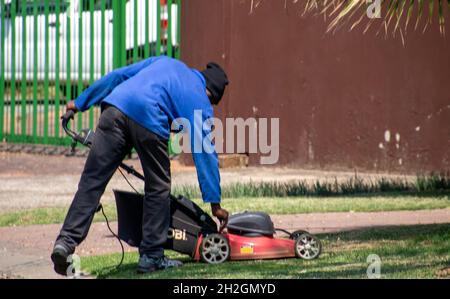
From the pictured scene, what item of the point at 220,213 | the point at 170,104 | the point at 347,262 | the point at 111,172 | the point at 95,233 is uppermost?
the point at 170,104

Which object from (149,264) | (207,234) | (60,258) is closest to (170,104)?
(207,234)

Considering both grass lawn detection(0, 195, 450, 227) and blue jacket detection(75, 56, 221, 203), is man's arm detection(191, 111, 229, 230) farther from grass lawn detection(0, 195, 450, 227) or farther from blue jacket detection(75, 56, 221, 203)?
grass lawn detection(0, 195, 450, 227)

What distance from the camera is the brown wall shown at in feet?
47.2

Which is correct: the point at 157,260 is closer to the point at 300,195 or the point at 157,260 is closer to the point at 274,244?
the point at 274,244

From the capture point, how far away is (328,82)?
49.4 feet

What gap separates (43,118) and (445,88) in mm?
6370

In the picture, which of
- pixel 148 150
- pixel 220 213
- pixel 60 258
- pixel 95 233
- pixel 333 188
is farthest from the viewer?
pixel 333 188

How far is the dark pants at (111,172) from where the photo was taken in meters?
8.28

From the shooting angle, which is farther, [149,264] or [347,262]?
[347,262]

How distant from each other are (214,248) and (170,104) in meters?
1.05

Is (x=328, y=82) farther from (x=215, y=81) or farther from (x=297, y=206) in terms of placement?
(x=215, y=81)

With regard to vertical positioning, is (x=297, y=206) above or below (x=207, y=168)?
below

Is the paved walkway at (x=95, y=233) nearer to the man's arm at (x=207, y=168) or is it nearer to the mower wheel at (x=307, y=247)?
the man's arm at (x=207, y=168)

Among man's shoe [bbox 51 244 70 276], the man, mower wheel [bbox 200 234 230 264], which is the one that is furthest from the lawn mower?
man's shoe [bbox 51 244 70 276]
